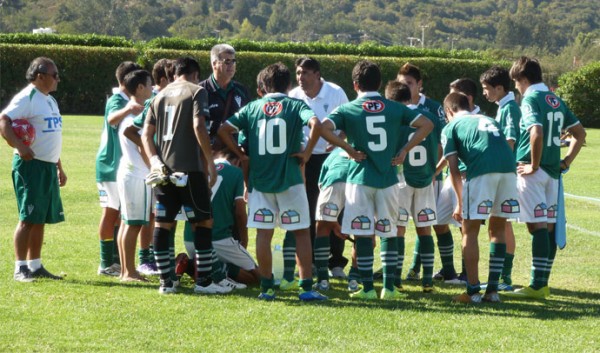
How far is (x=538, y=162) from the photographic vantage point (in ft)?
30.1

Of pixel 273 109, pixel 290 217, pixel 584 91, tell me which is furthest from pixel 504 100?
pixel 584 91

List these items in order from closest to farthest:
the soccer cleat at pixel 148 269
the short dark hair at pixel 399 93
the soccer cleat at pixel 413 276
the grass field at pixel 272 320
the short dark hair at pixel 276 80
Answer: the grass field at pixel 272 320 → the short dark hair at pixel 276 80 → the short dark hair at pixel 399 93 → the soccer cleat at pixel 148 269 → the soccer cleat at pixel 413 276

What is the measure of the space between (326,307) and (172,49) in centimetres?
3621

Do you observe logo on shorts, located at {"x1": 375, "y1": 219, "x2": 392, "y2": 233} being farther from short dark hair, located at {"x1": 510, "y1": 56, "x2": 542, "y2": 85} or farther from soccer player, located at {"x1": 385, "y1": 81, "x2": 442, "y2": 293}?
short dark hair, located at {"x1": 510, "y1": 56, "x2": 542, "y2": 85}

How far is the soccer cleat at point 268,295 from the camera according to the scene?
28.7 ft

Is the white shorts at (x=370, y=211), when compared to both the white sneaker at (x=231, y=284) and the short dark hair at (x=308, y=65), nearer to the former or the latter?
the white sneaker at (x=231, y=284)

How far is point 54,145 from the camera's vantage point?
31.7 feet

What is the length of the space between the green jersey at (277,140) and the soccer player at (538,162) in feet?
7.12

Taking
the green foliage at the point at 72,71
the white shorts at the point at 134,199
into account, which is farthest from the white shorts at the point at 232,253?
the green foliage at the point at 72,71

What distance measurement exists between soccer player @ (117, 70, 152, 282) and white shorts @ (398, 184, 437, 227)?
2496 mm

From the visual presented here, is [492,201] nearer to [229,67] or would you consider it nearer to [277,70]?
[277,70]

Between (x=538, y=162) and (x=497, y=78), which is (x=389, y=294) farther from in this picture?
(x=497, y=78)

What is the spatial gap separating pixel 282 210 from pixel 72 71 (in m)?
33.2

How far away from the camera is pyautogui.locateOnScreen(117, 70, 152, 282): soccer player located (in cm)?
950
